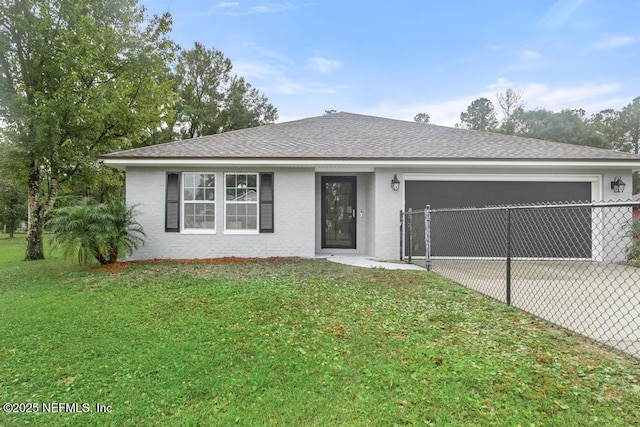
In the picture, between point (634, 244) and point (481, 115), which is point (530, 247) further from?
point (481, 115)

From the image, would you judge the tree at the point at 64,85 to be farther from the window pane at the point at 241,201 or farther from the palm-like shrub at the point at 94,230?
the window pane at the point at 241,201

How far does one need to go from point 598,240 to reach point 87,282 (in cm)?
1125

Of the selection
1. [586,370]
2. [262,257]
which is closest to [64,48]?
[262,257]

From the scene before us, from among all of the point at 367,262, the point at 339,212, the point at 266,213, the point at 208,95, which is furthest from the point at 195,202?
the point at 208,95

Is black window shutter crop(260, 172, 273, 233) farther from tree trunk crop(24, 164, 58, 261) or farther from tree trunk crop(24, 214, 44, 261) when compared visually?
tree trunk crop(24, 214, 44, 261)

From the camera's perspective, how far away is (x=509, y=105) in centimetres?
3106

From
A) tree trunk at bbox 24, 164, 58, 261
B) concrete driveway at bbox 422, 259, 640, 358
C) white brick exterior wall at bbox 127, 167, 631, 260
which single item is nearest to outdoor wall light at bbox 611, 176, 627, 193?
white brick exterior wall at bbox 127, 167, 631, 260

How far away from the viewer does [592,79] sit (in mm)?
18281

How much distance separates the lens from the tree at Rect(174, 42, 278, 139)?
23656 mm

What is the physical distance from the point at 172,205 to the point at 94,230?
5.85ft

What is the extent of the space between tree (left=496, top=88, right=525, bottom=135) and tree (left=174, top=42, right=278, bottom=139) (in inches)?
902

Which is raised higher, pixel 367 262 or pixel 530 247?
pixel 530 247

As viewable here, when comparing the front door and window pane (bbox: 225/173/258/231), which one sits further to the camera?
the front door

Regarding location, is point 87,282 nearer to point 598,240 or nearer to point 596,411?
point 596,411
